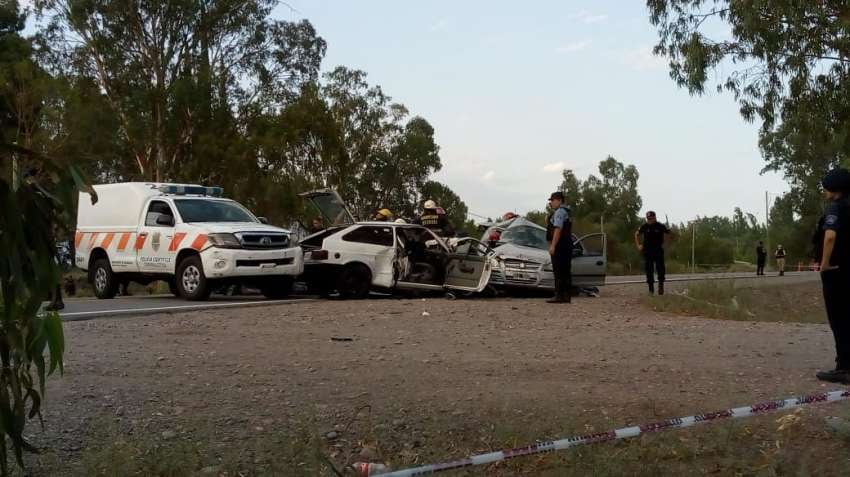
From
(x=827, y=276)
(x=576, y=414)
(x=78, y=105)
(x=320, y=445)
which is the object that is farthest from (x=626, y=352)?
(x=78, y=105)

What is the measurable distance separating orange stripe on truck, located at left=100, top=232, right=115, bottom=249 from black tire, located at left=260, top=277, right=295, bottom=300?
9.37 feet

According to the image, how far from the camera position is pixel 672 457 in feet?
16.0

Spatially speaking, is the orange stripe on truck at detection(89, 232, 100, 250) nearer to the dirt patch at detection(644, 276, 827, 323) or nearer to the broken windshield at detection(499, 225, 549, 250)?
the broken windshield at detection(499, 225, 549, 250)

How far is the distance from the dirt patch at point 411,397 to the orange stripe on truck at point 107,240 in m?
5.84

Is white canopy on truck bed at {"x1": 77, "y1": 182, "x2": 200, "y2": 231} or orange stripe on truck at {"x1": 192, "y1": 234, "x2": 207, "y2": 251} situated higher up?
white canopy on truck bed at {"x1": 77, "y1": 182, "x2": 200, "y2": 231}

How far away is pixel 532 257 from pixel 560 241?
2420mm

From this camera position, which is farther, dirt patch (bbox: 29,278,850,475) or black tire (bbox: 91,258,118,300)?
black tire (bbox: 91,258,118,300)

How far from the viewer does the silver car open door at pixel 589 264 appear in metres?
16.0

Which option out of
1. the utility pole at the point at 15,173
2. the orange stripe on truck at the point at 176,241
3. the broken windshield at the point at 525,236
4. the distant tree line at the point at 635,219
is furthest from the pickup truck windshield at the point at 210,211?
the distant tree line at the point at 635,219

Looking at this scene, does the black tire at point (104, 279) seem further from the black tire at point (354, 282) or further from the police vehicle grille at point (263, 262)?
the black tire at point (354, 282)

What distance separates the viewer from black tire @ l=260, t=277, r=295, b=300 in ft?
49.1

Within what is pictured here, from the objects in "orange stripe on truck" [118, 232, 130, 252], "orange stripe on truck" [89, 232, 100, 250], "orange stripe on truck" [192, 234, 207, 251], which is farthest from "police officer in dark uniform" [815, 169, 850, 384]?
"orange stripe on truck" [89, 232, 100, 250]

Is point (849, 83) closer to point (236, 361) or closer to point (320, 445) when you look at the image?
point (236, 361)

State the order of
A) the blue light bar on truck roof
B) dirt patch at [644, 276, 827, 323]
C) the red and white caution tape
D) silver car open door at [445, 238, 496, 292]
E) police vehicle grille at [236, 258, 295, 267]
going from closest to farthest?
the red and white caution tape, dirt patch at [644, 276, 827, 323], police vehicle grille at [236, 258, 295, 267], silver car open door at [445, 238, 496, 292], the blue light bar on truck roof
